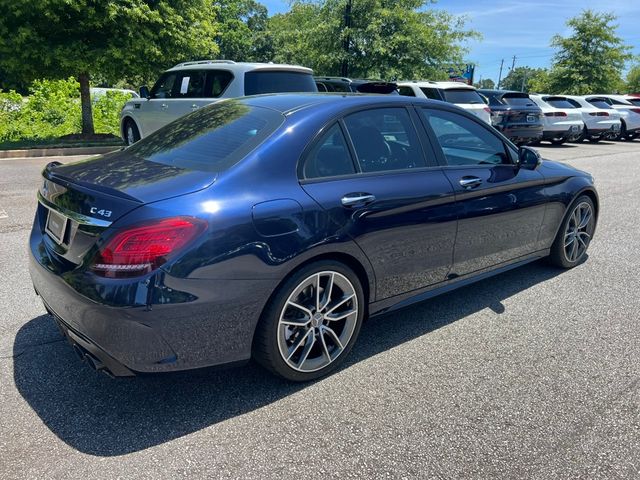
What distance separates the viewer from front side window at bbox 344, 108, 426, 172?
10.6 feet

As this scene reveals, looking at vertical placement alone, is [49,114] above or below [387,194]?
below

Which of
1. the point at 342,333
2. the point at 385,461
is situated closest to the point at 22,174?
the point at 342,333

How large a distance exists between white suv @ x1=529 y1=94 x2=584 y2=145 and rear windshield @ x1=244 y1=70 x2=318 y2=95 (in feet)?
34.2

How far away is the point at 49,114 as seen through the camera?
17109 mm

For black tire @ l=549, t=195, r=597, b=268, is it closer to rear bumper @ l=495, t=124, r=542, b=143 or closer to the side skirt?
the side skirt

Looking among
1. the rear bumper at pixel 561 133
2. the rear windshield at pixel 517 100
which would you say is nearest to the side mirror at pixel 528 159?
the rear windshield at pixel 517 100

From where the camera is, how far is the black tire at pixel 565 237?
4770mm

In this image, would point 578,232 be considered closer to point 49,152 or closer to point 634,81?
point 49,152

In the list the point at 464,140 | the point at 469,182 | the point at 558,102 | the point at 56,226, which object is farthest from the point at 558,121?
the point at 56,226

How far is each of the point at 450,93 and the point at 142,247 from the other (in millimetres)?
11950

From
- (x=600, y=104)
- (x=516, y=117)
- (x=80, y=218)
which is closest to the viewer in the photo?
(x=80, y=218)

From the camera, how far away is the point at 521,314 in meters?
3.99

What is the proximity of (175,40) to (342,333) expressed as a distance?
1204 cm

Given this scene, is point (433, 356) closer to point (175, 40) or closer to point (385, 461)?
point (385, 461)
